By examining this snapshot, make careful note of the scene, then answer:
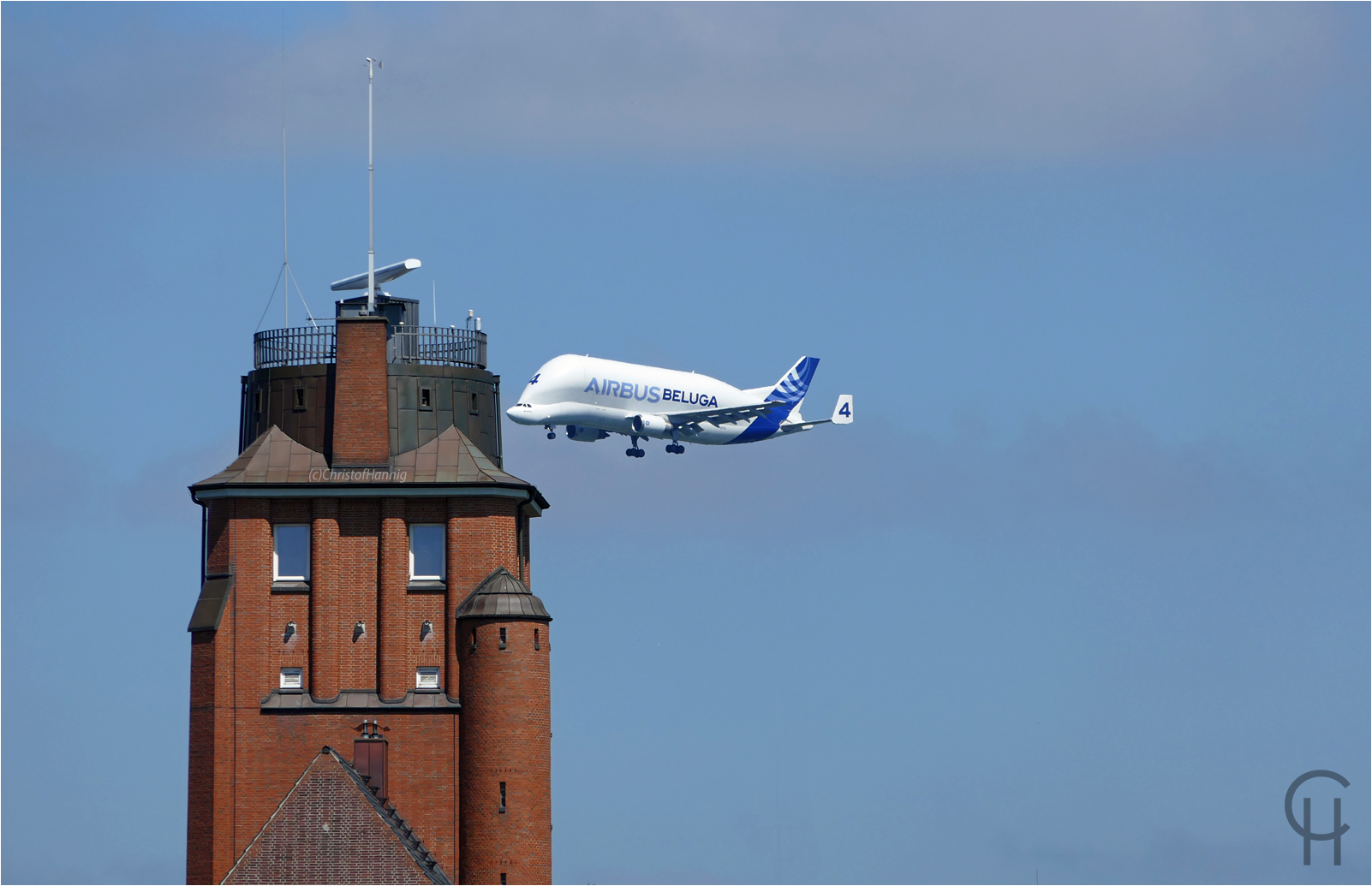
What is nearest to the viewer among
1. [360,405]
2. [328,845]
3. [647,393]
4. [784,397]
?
[328,845]

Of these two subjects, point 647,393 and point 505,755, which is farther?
point 647,393

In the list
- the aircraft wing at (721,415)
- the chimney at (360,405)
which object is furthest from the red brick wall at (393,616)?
the aircraft wing at (721,415)

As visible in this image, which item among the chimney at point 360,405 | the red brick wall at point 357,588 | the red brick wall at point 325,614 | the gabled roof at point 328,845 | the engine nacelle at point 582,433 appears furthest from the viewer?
the engine nacelle at point 582,433

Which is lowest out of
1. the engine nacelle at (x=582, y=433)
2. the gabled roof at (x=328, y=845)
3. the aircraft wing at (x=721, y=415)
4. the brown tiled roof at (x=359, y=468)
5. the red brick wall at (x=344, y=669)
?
the gabled roof at (x=328, y=845)

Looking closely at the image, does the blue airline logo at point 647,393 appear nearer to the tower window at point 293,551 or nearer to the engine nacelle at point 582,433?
the engine nacelle at point 582,433

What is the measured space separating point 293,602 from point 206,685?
3339 mm

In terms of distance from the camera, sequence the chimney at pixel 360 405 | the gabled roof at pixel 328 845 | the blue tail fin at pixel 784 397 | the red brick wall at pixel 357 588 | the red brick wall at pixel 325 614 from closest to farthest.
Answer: the gabled roof at pixel 328 845
the red brick wall at pixel 325 614
the red brick wall at pixel 357 588
the chimney at pixel 360 405
the blue tail fin at pixel 784 397

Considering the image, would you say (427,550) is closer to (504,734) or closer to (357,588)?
(357,588)

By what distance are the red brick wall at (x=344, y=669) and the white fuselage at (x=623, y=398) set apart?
2401 centimetres

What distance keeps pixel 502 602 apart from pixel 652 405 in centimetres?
3282

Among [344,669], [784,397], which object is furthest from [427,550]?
[784,397]

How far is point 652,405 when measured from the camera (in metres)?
102

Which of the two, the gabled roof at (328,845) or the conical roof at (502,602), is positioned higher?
the conical roof at (502,602)

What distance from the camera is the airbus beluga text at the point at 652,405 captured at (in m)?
96.6
